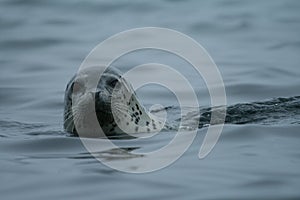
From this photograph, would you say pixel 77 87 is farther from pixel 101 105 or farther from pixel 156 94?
pixel 156 94

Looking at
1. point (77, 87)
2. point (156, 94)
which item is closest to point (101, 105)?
point (77, 87)

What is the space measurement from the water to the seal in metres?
0.18

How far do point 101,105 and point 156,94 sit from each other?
376 centimetres

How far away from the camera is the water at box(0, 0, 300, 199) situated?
16.4 feet

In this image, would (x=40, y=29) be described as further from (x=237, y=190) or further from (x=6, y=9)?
(x=237, y=190)

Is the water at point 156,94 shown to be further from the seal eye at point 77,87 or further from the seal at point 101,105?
the seal eye at point 77,87

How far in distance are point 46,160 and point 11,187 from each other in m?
0.81

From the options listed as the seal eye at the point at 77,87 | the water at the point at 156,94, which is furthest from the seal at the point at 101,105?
the water at the point at 156,94

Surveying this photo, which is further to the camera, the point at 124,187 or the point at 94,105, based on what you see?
the point at 94,105

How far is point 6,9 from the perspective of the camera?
53.7ft

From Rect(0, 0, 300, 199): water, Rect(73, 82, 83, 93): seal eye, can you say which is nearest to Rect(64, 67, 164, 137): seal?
Rect(73, 82, 83, 93): seal eye

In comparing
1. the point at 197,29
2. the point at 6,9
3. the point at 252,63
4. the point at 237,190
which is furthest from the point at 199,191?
the point at 6,9

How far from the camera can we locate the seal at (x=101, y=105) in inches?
248

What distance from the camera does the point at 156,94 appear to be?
395 inches
